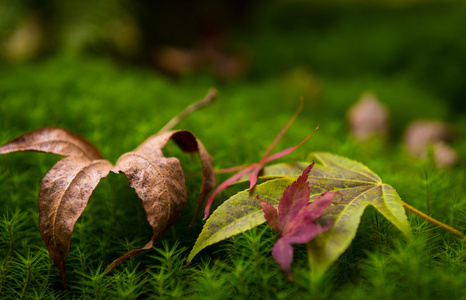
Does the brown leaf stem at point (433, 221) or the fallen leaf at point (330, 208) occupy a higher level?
the fallen leaf at point (330, 208)

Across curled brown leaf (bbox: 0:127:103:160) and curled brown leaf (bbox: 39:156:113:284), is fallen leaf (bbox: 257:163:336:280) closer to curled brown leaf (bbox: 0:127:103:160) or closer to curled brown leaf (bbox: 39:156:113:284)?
curled brown leaf (bbox: 39:156:113:284)

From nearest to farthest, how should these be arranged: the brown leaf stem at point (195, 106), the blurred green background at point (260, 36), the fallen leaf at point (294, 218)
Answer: the fallen leaf at point (294, 218) → the brown leaf stem at point (195, 106) → the blurred green background at point (260, 36)

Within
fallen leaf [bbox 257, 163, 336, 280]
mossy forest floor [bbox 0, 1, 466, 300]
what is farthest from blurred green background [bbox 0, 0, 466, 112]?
fallen leaf [bbox 257, 163, 336, 280]

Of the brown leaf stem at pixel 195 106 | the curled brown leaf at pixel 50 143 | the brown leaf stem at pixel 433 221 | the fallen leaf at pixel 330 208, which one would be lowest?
the brown leaf stem at pixel 433 221

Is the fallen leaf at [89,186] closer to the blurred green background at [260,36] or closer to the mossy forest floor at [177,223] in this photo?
the mossy forest floor at [177,223]

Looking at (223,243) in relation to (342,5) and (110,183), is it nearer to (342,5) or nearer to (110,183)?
(110,183)

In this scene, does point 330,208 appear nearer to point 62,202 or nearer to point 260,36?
point 62,202

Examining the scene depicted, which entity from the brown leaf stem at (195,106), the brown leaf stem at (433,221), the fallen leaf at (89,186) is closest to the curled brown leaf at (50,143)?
the fallen leaf at (89,186)
